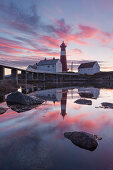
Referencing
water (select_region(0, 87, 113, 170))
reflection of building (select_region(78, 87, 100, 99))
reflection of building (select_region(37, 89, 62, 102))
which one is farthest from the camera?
reflection of building (select_region(78, 87, 100, 99))

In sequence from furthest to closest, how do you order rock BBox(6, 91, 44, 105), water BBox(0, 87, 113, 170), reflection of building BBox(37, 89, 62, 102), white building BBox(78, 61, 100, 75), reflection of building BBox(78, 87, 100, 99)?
white building BBox(78, 61, 100, 75) < reflection of building BBox(78, 87, 100, 99) < reflection of building BBox(37, 89, 62, 102) < rock BBox(6, 91, 44, 105) < water BBox(0, 87, 113, 170)

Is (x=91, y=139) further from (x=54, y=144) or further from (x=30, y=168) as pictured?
(x=30, y=168)

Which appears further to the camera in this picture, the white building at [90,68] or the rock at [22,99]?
the white building at [90,68]

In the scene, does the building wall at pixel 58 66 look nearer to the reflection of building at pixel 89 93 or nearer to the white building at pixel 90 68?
the white building at pixel 90 68

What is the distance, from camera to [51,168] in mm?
2930

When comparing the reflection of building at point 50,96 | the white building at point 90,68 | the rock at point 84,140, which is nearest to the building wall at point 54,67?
the white building at point 90,68

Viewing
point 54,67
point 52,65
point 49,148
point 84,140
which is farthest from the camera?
point 52,65

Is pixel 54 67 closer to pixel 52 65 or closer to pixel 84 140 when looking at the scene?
pixel 52 65

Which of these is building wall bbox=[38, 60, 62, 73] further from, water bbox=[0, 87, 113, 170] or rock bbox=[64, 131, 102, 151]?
rock bbox=[64, 131, 102, 151]

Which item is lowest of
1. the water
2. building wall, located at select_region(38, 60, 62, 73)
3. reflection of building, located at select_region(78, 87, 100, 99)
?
reflection of building, located at select_region(78, 87, 100, 99)

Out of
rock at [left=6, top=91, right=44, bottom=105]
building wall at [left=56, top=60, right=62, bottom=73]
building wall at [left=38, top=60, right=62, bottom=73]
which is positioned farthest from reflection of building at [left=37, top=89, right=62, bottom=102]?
building wall at [left=56, top=60, right=62, bottom=73]

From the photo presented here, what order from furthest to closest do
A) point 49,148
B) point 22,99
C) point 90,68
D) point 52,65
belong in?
point 90,68
point 52,65
point 22,99
point 49,148

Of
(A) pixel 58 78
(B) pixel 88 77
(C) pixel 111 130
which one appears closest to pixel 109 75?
(B) pixel 88 77

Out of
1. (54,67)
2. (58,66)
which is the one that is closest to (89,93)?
(54,67)
